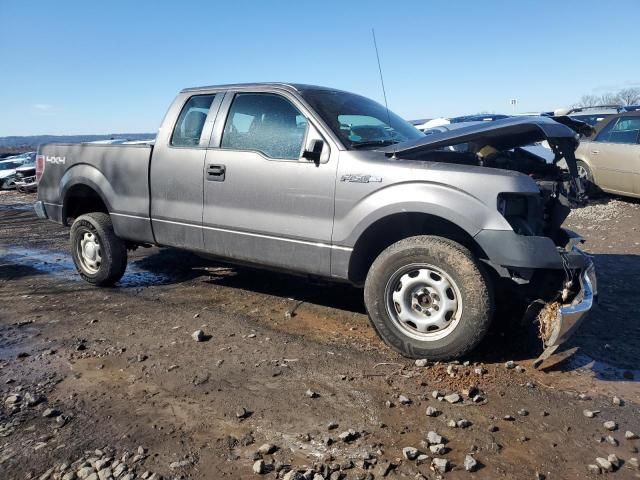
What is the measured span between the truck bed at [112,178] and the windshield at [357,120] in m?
1.84

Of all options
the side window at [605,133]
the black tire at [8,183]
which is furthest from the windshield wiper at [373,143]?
the black tire at [8,183]

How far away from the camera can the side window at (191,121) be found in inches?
188

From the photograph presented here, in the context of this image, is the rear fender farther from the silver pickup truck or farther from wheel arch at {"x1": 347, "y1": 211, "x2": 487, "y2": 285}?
wheel arch at {"x1": 347, "y1": 211, "x2": 487, "y2": 285}

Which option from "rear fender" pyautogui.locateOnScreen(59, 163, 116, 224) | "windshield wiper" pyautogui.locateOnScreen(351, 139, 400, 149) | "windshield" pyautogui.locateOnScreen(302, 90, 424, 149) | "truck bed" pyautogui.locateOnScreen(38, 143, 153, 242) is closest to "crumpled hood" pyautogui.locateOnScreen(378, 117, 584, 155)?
"windshield wiper" pyautogui.locateOnScreen(351, 139, 400, 149)

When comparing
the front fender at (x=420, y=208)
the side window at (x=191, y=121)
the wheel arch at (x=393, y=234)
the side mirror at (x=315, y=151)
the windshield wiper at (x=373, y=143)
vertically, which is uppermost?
the side window at (x=191, y=121)

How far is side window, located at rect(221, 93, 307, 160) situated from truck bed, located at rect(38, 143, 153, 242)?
3.26ft

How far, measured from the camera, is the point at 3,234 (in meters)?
9.46

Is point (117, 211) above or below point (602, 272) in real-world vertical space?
above

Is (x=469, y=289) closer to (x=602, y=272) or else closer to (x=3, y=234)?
(x=602, y=272)

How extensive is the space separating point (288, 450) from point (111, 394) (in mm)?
1325

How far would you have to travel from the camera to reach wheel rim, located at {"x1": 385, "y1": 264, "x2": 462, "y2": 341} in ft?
11.6

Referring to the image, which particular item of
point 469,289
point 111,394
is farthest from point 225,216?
point 469,289

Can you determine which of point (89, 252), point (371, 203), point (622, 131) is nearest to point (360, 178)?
point (371, 203)

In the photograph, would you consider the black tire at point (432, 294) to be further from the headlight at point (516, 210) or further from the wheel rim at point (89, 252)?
the wheel rim at point (89, 252)
